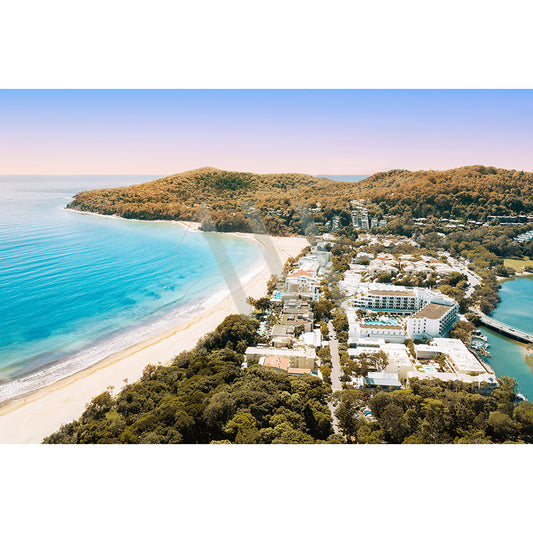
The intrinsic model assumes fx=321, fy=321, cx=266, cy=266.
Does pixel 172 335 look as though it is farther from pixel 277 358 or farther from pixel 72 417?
pixel 277 358

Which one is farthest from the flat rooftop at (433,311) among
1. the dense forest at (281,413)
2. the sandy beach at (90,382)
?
the sandy beach at (90,382)

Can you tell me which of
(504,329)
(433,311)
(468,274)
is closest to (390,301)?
(433,311)

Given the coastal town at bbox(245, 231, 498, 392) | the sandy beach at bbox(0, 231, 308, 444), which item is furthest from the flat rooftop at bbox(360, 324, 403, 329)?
the sandy beach at bbox(0, 231, 308, 444)

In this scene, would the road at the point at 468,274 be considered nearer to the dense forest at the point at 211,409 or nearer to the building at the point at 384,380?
the building at the point at 384,380

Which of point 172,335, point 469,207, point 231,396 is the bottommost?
point 172,335

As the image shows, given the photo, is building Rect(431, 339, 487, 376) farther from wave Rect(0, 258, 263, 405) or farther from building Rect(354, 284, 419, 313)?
wave Rect(0, 258, 263, 405)

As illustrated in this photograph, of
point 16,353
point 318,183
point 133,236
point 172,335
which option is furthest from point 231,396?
point 318,183

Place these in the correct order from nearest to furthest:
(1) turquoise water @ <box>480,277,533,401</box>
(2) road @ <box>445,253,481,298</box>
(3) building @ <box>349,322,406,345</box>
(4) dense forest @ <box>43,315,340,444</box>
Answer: (4) dense forest @ <box>43,315,340,444</box>, (1) turquoise water @ <box>480,277,533,401</box>, (3) building @ <box>349,322,406,345</box>, (2) road @ <box>445,253,481,298</box>
